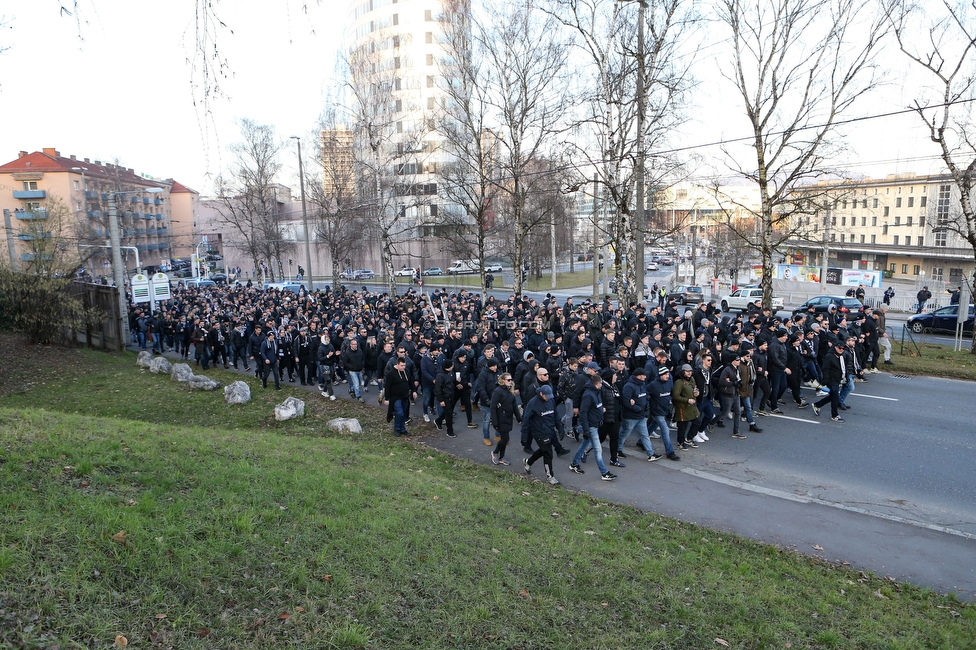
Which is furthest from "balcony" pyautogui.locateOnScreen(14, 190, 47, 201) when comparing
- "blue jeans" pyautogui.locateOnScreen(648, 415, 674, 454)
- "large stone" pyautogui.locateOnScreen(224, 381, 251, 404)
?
"blue jeans" pyautogui.locateOnScreen(648, 415, 674, 454)

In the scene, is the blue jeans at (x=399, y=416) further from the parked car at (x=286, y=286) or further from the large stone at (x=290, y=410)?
the parked car at (x=286, y=286)

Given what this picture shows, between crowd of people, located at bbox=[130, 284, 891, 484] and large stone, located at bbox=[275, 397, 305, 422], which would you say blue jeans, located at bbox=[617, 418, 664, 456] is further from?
large stone, located at bbox=[275, 397, 305, 422]

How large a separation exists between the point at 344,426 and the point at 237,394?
3693 millimetres

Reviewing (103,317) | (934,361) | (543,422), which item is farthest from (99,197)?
(934,361)

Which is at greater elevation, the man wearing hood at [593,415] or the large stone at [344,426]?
the man wearing hood at [593,415]

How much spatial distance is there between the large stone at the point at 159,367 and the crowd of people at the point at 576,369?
1.57 metres

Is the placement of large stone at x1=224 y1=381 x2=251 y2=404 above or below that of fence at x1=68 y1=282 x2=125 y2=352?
below

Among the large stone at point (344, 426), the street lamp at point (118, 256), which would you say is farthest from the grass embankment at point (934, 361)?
the street lamp at point (118, 256)

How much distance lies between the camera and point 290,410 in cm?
1199

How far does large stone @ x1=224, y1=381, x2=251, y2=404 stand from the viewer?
13.2 metres

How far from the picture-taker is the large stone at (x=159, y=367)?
15959mm

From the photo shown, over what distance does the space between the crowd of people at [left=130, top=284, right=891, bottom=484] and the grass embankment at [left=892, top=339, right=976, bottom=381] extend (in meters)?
0.77

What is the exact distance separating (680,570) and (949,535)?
380 centimetres

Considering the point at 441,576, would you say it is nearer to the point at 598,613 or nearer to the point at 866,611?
the point at 598,613
